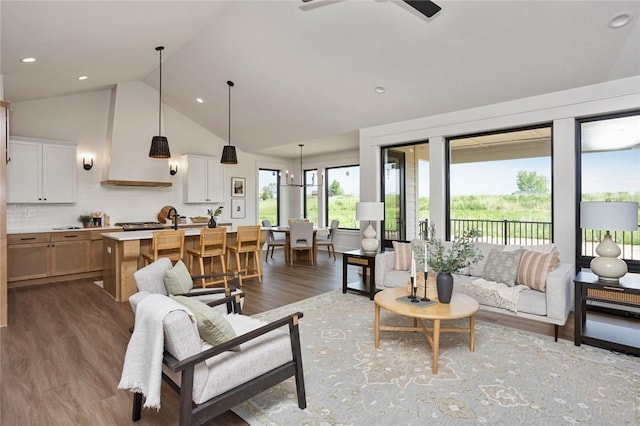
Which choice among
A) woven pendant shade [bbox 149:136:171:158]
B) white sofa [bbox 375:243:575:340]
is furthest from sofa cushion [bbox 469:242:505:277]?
woven pendant shade [bbox 149:136:171:158]

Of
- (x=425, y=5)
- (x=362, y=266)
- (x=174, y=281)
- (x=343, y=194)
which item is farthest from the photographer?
(x=343, y=194)

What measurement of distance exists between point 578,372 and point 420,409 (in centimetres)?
144

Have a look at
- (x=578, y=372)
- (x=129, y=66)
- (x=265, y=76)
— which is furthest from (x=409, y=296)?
(x=129, y=66)

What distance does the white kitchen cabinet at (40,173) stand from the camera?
5516 millimetres

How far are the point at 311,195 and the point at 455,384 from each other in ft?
25.8

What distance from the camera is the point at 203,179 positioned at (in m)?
7.95

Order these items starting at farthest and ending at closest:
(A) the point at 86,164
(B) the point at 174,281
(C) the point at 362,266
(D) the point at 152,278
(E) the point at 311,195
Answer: (E) the point at 311,195 → (A) the point at 86,164 → (C) the point at 362,266 → (B) the point at 174,281 → (D) the point at 152,278

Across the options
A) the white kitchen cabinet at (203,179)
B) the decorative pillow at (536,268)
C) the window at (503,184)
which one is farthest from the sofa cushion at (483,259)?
the white kitchen cabinet at (203,179)

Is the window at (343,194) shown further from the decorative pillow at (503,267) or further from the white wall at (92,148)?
the decorative pillow at (503,267)

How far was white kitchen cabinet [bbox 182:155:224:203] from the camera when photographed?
25.3ft

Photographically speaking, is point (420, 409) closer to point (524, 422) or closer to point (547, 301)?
point (524, 422)

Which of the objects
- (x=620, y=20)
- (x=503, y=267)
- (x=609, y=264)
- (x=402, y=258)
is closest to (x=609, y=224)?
(x=609, y=264)

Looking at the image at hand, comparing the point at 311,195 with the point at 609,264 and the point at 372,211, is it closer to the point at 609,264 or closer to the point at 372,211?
the point at 372,211

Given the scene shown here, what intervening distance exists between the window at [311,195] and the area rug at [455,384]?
21.4ft
